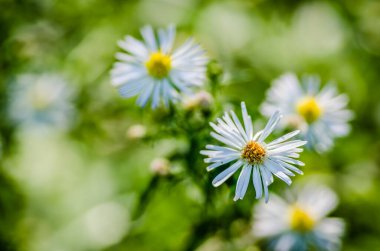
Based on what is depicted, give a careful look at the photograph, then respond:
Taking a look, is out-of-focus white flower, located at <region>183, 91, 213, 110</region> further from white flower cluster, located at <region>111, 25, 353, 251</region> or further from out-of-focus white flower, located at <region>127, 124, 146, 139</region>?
out-of-focus white flower, located at <region>127, 124, 146, 139</region>

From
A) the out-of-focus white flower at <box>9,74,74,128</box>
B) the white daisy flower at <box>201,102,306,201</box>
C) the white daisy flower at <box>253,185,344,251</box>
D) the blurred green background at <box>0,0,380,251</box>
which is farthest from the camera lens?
the out-of-focus white flower at <box>9,74,74,128</box>

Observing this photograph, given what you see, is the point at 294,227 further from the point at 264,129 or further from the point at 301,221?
the point at 264,129

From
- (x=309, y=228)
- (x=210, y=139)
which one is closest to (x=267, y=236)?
(x=309, y=228)

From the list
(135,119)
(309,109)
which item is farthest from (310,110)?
(135,119)

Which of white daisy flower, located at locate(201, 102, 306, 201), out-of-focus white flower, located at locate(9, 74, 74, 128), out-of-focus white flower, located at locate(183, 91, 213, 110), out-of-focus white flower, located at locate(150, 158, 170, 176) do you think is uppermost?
out-of-focus white flower, located at locate(9, 74, 74, 128)

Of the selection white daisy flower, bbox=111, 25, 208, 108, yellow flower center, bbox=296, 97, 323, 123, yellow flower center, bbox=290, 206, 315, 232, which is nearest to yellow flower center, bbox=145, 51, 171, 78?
white daisy flower, bbox=111, 25, 208, 108

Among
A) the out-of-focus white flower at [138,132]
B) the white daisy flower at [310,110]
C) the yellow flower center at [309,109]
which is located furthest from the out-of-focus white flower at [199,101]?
the yellow flower center at [309,109]
